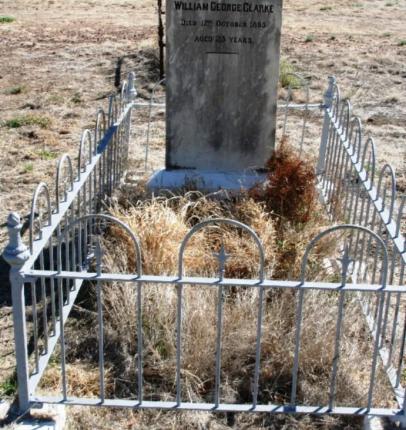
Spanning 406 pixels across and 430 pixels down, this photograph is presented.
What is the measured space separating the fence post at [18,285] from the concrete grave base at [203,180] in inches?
111

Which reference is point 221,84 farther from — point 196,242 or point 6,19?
point 6,19

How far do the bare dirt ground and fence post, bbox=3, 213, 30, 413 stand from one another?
56cm

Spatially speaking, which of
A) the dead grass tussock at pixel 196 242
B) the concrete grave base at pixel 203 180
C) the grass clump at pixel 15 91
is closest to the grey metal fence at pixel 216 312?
the dead grass tussock at pixel 196 242

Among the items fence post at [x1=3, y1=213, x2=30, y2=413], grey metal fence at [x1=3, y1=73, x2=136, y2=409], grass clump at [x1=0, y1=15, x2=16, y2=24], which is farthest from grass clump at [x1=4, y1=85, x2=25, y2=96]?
fence post at [x1=3, y1=213, x2=30, y2=413]

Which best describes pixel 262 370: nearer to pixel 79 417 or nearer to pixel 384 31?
pixel 79 417

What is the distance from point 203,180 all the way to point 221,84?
2.68 feet

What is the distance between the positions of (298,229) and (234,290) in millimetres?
862

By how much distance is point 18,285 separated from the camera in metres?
3.29

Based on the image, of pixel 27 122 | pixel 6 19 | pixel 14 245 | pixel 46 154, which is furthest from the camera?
pixel 6 19

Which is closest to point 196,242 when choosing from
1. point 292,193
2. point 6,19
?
point 292,193

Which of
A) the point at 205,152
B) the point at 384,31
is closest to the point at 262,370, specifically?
the point at 205,152

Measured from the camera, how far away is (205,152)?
6340 mm

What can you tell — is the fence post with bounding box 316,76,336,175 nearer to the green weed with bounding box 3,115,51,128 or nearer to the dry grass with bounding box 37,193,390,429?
the dry grass with bounding box 37,193,390,429

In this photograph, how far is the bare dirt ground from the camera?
770cm
